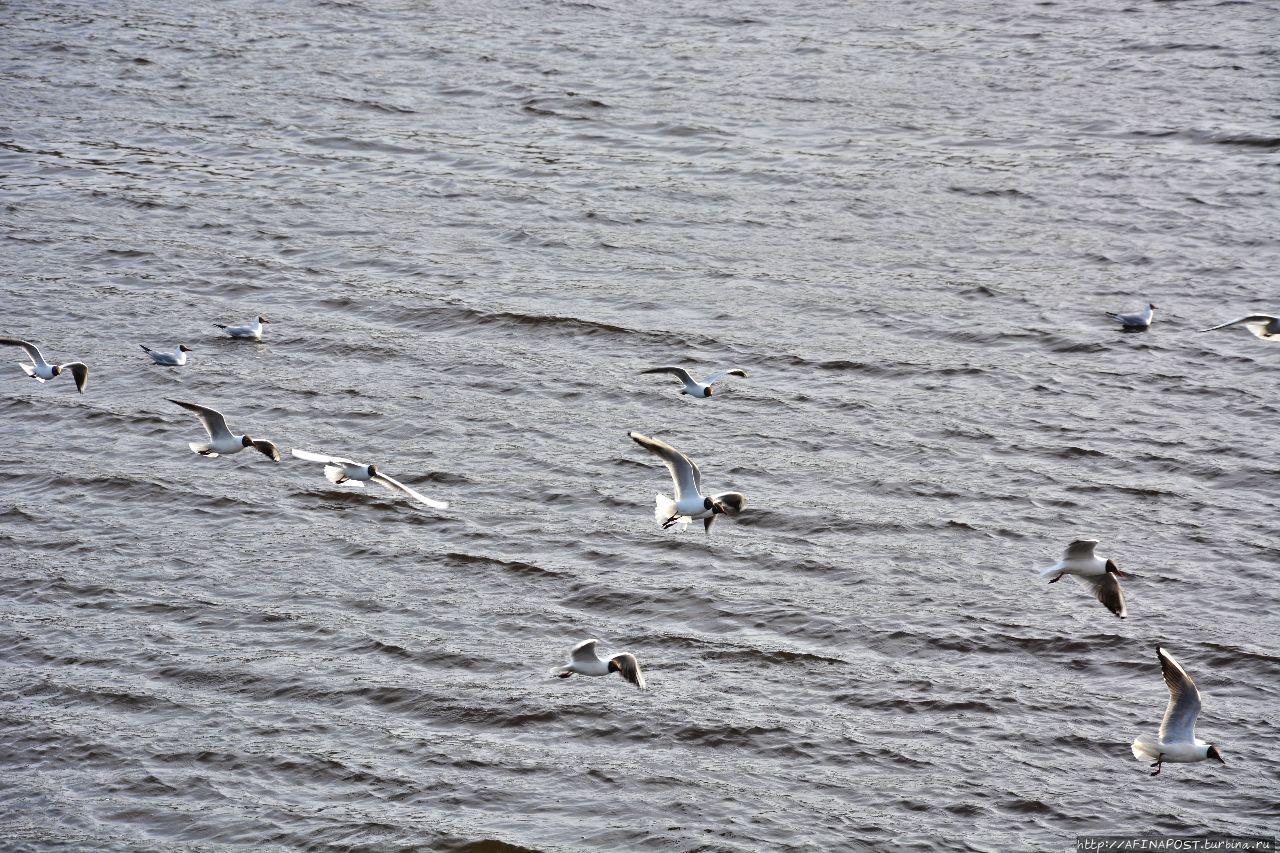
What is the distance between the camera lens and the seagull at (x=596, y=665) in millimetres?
13492

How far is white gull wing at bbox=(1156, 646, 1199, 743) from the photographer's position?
516 inches

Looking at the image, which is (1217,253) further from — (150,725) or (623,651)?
(150,725)

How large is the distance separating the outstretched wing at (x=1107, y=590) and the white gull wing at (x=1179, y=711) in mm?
1159

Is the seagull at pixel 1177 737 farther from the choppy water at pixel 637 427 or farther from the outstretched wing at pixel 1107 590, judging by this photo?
the outstretched wing at pixel 1107 590

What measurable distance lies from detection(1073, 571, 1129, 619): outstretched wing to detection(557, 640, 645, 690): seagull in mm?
4264

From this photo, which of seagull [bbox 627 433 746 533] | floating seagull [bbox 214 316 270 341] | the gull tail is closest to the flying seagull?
seagull [bbox 627 433 746 533]

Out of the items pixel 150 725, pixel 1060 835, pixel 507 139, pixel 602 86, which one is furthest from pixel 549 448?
pixel 602 86

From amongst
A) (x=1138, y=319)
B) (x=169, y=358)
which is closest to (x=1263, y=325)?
(x=1138, y=319)

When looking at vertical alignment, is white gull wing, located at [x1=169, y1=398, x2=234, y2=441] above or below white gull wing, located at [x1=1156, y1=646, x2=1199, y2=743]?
above

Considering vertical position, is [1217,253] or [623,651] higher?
[1217,253]

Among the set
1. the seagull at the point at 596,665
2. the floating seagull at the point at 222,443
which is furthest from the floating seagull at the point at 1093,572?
the floating seagull at the point at 222,443

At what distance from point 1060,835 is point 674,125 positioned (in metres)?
17.9

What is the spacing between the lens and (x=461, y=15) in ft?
112

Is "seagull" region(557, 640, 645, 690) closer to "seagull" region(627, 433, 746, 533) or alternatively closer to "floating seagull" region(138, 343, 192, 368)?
"seagull" region(627, 433, 746, 533)
